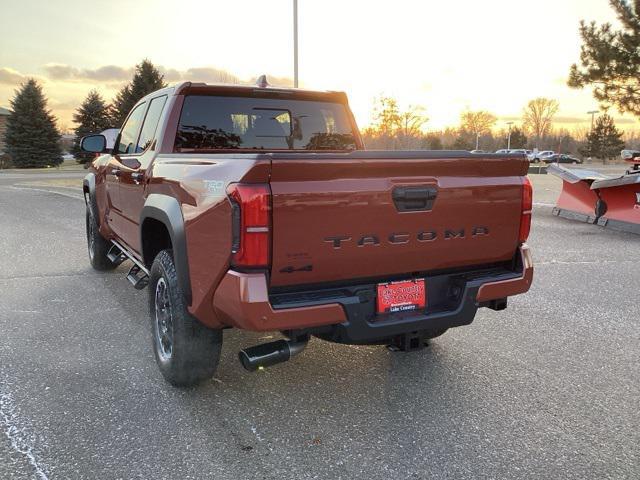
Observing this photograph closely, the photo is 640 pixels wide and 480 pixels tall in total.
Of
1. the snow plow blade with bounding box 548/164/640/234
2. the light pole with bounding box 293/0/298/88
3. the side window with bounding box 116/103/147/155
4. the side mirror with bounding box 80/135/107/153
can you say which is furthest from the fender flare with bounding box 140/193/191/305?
the light pole with bounding box 293/0/298/88

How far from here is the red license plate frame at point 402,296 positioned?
9.48 feet

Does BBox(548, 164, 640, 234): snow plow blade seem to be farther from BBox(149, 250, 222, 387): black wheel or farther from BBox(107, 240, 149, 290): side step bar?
BBox(149, 250, 222, 387): black wheel

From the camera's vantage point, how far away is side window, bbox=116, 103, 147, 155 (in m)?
4.94

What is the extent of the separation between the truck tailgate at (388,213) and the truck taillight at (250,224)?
5cm

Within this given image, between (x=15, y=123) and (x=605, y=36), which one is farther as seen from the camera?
(x=15, y=123)

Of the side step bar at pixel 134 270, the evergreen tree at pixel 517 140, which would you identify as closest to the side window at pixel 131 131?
the side step bar at pixel 134 270

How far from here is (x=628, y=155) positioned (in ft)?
37.0

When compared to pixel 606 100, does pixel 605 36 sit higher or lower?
higher

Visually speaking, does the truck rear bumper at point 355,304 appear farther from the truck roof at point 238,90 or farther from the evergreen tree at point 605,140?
the evergreen tree at point 605,140

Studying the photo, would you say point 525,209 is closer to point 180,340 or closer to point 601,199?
point 180,340

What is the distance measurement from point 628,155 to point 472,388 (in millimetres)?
10011

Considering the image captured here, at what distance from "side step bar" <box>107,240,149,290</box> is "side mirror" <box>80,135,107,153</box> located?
1.05 m

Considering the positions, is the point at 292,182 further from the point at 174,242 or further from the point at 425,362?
the point at 425,362

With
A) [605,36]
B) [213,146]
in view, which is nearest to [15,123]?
[605,36]
